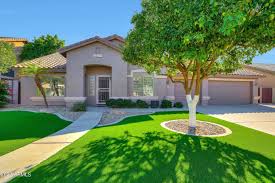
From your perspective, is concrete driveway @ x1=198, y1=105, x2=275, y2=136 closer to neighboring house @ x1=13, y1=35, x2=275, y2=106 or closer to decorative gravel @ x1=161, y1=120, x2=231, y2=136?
decorative gravel @ x1=161, y1=120, x2=231, y2=136

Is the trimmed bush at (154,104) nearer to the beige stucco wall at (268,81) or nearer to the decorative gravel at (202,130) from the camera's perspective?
the decorative gravel at (202,130)

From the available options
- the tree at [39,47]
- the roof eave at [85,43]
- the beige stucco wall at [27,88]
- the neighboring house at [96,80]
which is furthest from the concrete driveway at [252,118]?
the tree at [39,47]

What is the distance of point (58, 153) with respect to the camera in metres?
6.02

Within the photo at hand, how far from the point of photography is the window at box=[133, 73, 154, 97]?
18359 millimetres

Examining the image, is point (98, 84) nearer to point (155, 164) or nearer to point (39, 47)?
point (155, 164)

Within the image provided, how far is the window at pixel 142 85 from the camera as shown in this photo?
18.4 meters

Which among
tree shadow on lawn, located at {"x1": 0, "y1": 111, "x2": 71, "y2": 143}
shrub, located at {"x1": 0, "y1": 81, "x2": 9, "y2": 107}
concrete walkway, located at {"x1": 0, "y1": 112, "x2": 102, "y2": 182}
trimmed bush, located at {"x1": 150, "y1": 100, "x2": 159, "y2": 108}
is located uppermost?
shrub, located at {"x1": 0, "y1": 81, "x2": 9, "y2": 107}

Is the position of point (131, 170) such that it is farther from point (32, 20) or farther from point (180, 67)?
point (32, 20)

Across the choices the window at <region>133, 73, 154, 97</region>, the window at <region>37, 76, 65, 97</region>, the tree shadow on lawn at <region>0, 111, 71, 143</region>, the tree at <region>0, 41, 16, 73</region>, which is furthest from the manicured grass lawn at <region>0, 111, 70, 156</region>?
the tree at <region>0, 41, 16, 73</region>

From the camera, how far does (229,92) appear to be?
2205 cm

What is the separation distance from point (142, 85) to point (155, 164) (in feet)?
44.4

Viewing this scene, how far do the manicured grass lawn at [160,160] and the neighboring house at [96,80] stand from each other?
10066 mm

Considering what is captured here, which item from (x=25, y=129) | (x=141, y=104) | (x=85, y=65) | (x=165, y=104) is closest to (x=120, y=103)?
(x=141, y=104)

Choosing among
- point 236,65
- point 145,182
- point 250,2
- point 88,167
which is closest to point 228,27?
point 250,2
